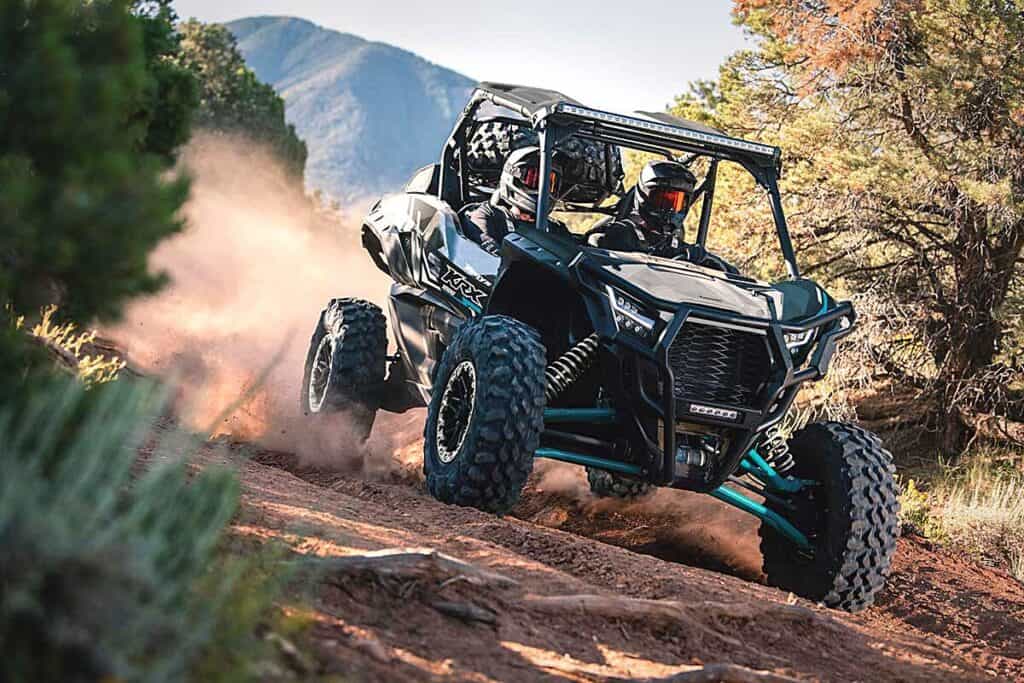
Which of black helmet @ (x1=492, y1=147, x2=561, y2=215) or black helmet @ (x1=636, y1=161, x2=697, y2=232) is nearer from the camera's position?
black helmet @ (x1=636, y1=161, x2=697, y2=232)

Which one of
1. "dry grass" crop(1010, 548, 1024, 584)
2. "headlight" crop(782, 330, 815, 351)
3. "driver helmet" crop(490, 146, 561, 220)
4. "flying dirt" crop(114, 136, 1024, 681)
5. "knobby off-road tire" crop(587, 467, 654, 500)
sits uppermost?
"driver helmet" crop(490, 146, 561, 220)

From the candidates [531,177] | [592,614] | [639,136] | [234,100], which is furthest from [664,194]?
[234,100]

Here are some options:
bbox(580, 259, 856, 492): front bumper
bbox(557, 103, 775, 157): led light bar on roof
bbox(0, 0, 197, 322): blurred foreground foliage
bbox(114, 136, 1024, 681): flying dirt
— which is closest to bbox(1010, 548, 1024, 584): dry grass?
bbox(114, 136, 1024, 681): flying dirt

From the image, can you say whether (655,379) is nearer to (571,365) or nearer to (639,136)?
(571,365)

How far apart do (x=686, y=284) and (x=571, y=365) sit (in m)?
0.73

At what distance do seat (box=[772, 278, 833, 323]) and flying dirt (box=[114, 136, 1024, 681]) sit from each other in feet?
4.67

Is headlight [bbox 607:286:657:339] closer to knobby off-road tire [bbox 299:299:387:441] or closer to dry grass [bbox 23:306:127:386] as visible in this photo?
dry grass [bbox 23:306:127:386]

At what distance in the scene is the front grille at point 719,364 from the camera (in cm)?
606

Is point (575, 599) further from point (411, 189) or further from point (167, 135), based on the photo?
point (411, 189)

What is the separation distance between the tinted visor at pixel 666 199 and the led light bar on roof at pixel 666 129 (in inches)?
17.0

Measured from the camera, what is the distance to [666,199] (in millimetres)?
7410

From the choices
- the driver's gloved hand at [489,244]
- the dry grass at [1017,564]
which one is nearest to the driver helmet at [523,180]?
the driver's gloved hand at [489,244]

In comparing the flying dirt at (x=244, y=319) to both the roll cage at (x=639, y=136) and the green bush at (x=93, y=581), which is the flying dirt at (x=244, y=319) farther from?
the roll cage at (x=639, y=136)

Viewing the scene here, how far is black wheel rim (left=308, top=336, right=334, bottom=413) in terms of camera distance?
9.19 metres
